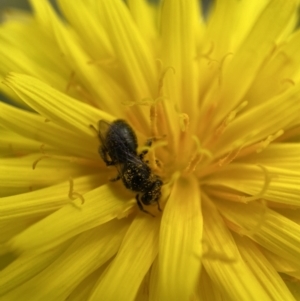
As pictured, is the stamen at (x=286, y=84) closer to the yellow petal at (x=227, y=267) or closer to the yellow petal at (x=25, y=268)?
the yellow petal at (x=227, y=267)

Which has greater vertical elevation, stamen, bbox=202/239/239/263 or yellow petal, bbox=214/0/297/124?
yellow petal, bbox=214/0/297/124

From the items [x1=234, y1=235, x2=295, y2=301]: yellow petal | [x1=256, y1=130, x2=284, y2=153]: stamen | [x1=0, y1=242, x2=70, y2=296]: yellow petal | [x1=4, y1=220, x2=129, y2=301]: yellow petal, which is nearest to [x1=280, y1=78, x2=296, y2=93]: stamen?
[x1=256, y1=130, x2=284, y2=153]: stamen

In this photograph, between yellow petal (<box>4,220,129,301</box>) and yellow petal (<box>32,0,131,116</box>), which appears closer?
yellow petal (<box>4,220,129,301</box>)

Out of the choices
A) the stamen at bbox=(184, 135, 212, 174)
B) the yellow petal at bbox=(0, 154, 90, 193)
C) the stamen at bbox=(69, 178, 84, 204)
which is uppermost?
the yellow petal at bbox=(0, 154, 90, 193)

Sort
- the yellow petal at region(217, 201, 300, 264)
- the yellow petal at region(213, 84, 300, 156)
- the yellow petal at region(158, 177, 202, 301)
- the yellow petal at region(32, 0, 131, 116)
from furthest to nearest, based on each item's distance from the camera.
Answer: the yellow petal at region(32, 0, 131, 116) < the yellow petal at region(213, 84, 300, 156) < the yellow petal at region(217, 201, 300, 264) < the yellow petal at region(158, 177, 202, 301)

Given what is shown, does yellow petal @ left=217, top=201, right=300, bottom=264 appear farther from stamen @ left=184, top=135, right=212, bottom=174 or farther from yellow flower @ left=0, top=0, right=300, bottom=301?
stamen @ left=184, top=135, right=212, bottom=174

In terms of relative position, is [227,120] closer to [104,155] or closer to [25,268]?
[104,155]

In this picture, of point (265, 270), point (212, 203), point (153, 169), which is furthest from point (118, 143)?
point (265, 270)

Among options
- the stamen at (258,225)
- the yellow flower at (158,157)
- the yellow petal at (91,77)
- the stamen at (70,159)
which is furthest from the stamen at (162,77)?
the stamen at (258,225)

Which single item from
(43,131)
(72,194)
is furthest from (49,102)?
(72,194)
